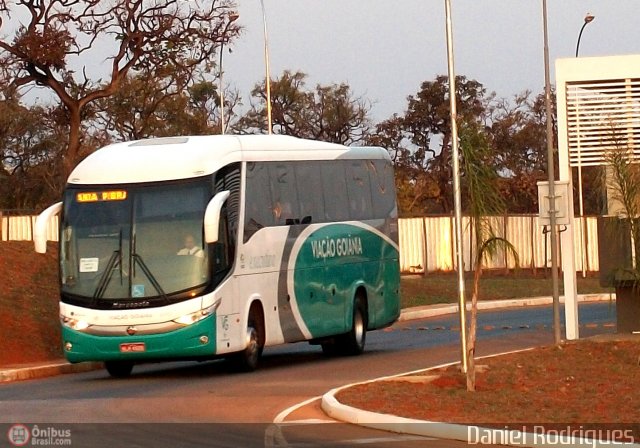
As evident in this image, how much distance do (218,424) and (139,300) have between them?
616 cm

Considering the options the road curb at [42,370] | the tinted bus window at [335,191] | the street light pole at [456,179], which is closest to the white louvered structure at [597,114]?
the tinted bus window at [335,191]

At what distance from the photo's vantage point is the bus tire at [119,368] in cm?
2239

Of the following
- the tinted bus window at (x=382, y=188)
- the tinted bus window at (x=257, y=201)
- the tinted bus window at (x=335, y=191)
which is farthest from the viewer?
the tinted bus window at (x=382, y=188)

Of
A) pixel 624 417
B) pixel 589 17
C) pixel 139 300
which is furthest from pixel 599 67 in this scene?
pixel 589 17

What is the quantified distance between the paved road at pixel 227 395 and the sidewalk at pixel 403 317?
423 millimetres

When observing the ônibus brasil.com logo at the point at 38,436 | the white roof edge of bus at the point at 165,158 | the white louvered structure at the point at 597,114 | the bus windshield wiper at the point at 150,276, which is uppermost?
the white louvered structure at the point at 597,114

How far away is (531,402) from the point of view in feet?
51.0

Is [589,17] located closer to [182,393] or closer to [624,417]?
[182,393]

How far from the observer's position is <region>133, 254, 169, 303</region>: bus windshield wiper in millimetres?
20606

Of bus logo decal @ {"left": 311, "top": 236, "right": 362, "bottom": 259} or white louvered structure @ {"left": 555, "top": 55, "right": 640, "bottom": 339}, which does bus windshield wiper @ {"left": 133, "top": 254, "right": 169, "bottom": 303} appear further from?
white louvered structure @ {"left": 555, "top": 55, "right": 640, "bottom": 339}

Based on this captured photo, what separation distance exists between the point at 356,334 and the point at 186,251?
218 inches

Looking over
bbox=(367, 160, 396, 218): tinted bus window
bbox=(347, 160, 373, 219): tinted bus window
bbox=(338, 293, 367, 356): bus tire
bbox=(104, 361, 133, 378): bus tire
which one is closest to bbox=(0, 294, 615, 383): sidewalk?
bbox=(104, 361, 133, 378): bus tire

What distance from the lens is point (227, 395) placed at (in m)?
18.1

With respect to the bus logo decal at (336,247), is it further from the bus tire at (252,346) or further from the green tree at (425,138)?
the green tree at (425,138)
